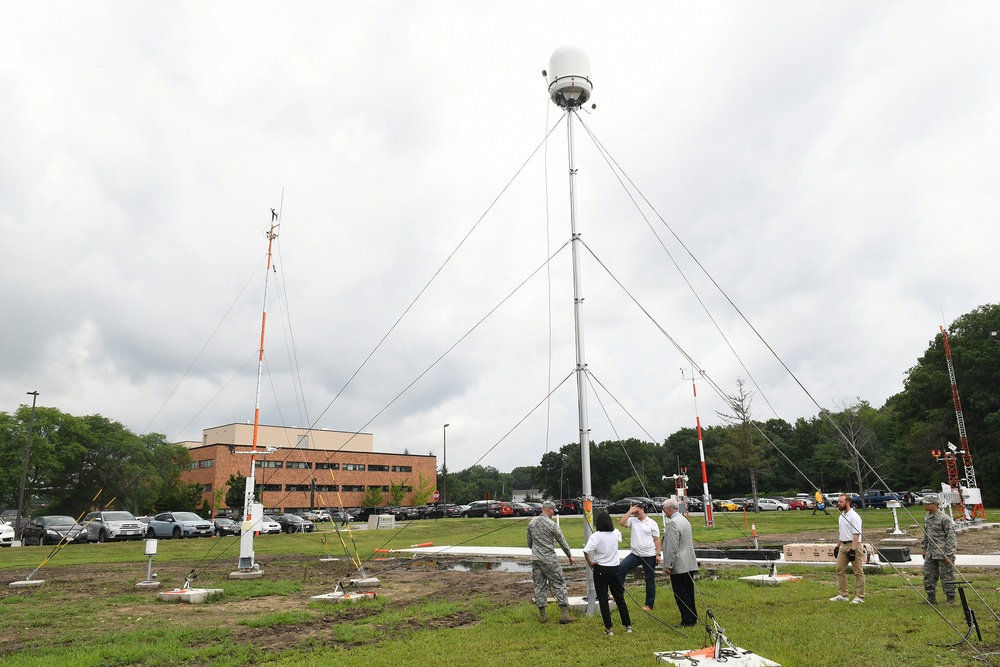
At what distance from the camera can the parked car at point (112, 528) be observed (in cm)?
3428

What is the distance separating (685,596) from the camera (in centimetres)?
892

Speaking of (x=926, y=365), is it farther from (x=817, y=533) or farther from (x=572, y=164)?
(x=572, y=164)

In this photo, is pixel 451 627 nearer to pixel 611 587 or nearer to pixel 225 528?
pixel 611 587

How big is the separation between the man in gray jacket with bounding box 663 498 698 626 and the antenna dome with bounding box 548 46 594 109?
7211 millimetres

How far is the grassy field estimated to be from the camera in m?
7.41

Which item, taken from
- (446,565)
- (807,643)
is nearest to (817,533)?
(446,565)

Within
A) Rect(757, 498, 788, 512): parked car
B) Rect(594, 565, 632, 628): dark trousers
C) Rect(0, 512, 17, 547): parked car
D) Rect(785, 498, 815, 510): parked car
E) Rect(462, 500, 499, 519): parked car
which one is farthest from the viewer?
Rect(757, 498, 788, 512): parked car

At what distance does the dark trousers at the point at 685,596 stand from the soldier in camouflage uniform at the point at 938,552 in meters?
3.43

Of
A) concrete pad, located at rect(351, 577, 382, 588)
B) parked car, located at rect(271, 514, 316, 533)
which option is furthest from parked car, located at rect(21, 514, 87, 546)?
concrete pad, located at rect(351, 577, 382, 588)

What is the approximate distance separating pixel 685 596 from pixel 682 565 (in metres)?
0.47

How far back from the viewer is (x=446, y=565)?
1977cm

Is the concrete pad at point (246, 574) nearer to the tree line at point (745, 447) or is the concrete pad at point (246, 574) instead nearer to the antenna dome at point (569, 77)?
the antenna dome at point (569, 77)

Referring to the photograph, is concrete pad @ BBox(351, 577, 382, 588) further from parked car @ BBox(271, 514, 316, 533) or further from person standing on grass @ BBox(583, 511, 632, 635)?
parked car @ BBox(271, 514, 316, 533)

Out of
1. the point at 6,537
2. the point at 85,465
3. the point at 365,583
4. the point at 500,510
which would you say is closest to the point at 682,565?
the point at 365,583
